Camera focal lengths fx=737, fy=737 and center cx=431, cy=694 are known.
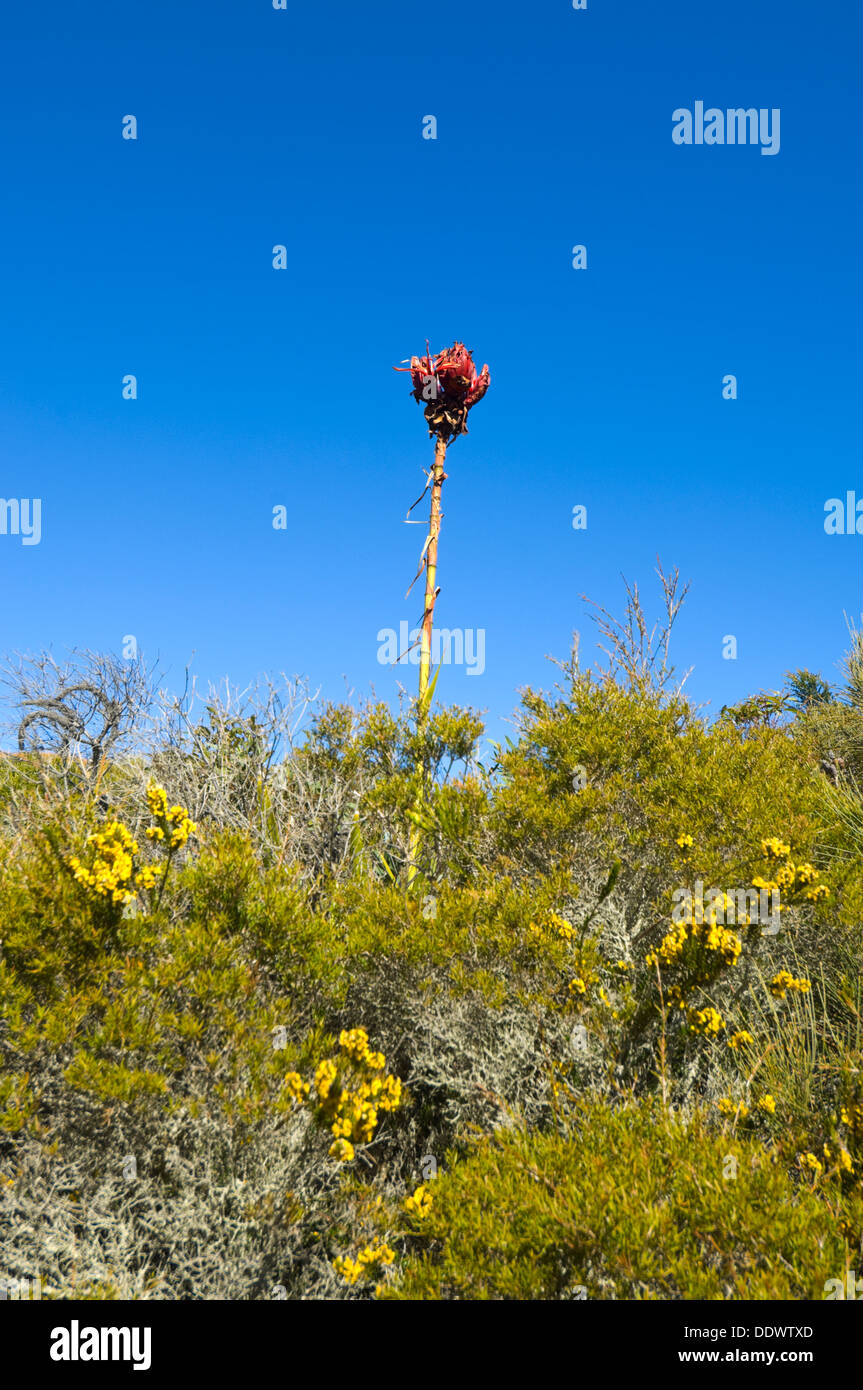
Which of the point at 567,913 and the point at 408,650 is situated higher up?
the point at 408,650

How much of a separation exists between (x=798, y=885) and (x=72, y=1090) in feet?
9.93

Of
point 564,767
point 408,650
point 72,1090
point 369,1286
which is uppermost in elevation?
point 408,650

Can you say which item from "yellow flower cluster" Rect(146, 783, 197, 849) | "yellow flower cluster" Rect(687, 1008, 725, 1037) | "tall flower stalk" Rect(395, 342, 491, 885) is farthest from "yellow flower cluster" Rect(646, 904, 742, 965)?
"tall flower stalk" Rect(395, 342, 491, 885)

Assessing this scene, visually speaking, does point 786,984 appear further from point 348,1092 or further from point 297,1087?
point 297,1087

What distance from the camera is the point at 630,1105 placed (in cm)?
251

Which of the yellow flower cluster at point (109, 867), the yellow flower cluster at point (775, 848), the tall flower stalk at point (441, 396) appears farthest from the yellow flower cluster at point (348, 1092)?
the tall flower stalk at point (441, 396)

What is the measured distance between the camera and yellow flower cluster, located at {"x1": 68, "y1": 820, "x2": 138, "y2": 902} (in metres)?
2.50

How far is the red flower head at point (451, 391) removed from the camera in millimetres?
5715

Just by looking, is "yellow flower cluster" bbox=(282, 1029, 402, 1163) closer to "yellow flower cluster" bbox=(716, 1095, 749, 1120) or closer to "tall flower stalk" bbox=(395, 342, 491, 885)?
"yellow flower cluster" bbox=(716, 1095, 749, 1120)
